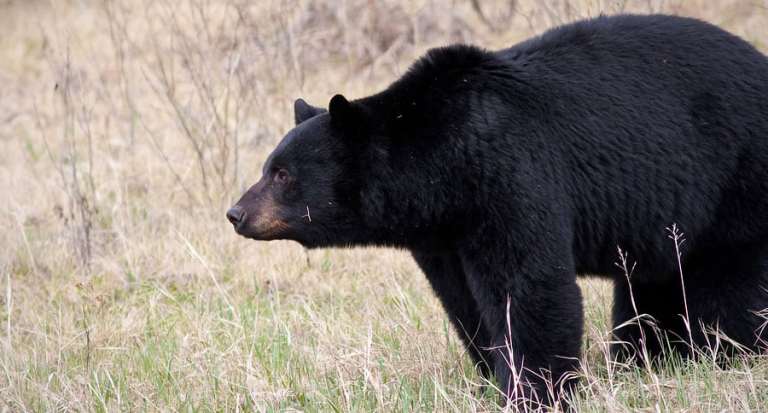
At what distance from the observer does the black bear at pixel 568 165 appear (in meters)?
3.96

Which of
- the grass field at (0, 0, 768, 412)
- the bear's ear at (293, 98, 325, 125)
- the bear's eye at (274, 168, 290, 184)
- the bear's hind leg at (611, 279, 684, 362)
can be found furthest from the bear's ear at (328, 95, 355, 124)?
the bear's hind leg at (611, 279, 684, 362)

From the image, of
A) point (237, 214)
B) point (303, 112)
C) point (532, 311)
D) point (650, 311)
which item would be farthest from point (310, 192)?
point (650, 311)

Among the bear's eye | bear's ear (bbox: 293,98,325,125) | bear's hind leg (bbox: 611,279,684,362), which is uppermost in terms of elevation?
bear's ear (bbox: 293,98,325,125)

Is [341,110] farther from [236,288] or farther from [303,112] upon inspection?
[236,288]

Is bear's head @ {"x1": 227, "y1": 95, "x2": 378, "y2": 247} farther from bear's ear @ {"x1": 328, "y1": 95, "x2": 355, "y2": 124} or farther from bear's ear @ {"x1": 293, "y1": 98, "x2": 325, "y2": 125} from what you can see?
bear's ear @ {"x1": 293, "y1": 98, "x2": 325, "y2": 125}

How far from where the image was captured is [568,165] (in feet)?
13.2

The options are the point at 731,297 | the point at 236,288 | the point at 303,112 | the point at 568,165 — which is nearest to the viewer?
the point at 568,165

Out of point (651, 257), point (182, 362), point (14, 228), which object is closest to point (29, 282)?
point (14, 228)

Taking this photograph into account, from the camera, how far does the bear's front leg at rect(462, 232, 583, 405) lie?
377 cm

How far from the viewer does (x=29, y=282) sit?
20.9ft

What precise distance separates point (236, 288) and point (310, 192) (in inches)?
81.0

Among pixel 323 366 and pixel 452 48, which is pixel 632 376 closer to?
pixel 323 366

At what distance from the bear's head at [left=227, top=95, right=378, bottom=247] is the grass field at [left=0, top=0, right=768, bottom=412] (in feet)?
1.73

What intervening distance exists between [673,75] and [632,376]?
134 centimetres
